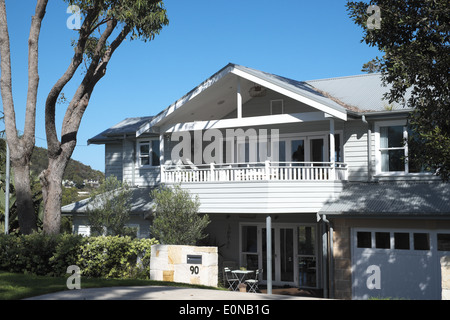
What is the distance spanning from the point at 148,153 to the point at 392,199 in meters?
11.3

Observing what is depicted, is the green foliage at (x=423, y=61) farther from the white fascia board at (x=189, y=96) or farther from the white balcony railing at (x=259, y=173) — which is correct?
the white fascia board at (x=189, y=96)

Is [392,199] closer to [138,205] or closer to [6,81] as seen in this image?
[138,205]

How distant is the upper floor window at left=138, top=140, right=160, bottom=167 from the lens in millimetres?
24516

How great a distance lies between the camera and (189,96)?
67.4ft

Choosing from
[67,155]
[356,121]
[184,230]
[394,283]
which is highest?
[356,121]

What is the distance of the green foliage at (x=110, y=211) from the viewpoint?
20.2 m

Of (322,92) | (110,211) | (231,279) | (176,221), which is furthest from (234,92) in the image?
(231,279)

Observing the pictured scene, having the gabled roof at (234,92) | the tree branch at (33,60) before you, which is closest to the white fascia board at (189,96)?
the gabled roof at (234,92)

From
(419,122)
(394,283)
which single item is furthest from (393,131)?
(419,122)

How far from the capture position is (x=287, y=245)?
21688mm

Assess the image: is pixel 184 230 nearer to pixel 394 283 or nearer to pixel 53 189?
pixel 53 189
